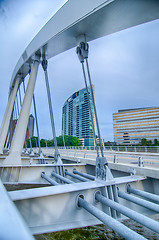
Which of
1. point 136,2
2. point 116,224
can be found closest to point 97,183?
point 116,224

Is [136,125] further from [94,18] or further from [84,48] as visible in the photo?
[94,18]

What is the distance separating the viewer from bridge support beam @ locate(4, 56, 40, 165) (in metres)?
8.41

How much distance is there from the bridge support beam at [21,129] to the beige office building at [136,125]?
119598 mm

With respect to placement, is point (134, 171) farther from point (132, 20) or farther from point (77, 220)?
point (132, 20)

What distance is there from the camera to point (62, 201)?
3.54m

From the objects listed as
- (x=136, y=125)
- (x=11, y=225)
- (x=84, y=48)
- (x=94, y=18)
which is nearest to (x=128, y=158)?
(x=84, y=48)

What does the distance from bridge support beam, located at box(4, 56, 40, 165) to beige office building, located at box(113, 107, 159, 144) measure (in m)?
120

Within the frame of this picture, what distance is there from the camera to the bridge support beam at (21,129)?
8.41m

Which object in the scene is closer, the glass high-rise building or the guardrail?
the guardrail

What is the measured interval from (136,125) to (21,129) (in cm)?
12135

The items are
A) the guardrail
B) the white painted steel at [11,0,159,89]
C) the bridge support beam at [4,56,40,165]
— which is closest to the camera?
the white painted steel at [11,0,159,89]

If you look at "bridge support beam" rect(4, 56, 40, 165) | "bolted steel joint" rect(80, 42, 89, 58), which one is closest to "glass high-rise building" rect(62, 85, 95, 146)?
"bridge support beam" rect(4, 56, 40, 165)

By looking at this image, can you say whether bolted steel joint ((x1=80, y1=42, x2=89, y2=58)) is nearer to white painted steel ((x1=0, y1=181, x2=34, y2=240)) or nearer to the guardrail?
the guardrail

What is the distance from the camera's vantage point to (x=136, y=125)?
120m
